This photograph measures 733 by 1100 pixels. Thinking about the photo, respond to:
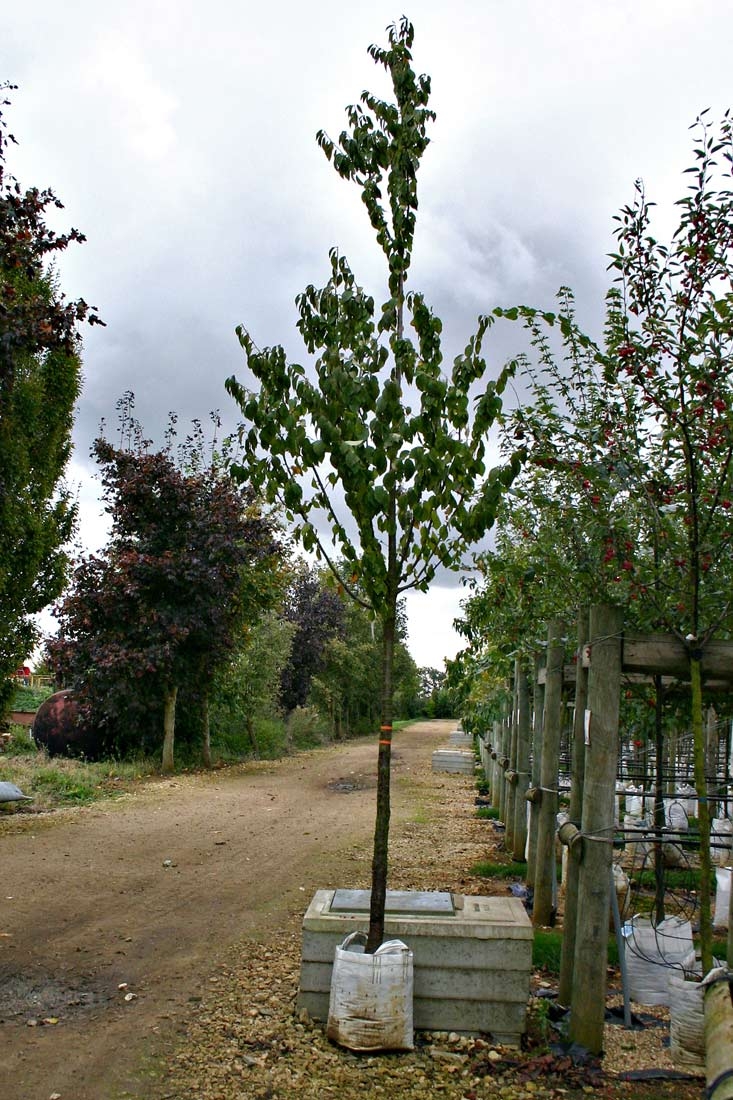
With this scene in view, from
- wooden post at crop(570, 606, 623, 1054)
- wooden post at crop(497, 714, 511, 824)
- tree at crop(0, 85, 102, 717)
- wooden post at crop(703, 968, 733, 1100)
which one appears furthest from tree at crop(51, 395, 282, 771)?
wooden post at crop(703, 968, 733, 1100)

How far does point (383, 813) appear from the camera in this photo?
5449 mm

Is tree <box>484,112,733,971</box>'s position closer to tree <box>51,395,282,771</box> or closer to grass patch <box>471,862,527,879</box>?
grass patch <box>471,862,527,879</box>

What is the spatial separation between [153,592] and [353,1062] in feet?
49.0

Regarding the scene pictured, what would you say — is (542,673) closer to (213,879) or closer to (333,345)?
(213,879)

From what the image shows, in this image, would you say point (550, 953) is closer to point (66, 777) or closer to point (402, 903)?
point (402, 903)

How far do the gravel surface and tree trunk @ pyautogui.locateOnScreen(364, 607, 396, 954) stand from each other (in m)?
0.59

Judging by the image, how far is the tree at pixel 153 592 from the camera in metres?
18.4

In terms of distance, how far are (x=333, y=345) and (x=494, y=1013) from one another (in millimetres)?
3761

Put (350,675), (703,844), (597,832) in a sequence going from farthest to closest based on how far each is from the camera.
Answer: (350,675) → (597,832) → (703,844)

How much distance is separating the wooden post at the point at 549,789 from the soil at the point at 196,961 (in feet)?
5.16

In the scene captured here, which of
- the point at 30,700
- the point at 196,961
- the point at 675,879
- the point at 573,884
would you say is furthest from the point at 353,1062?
the point at 30,700

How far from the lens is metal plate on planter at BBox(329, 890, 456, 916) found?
5.49 meters

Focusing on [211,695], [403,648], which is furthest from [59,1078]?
[403,648]

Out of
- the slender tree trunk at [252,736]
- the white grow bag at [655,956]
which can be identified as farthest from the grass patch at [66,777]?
the white grow bag at [655,956]
